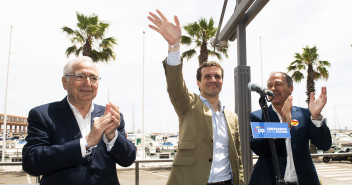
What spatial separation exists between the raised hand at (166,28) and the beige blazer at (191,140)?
217mm

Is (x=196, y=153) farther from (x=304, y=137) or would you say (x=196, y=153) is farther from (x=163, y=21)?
(x=163, y=21)

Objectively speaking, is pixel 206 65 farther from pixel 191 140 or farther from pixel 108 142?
pixel 108 142

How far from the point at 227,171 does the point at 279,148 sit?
51cm

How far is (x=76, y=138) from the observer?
1.85 m

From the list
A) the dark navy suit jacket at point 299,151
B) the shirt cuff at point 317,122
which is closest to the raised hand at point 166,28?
the dark navy suit jacket at point 299,151

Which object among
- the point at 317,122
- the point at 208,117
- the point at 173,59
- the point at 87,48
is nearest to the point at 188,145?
the point at 208,117

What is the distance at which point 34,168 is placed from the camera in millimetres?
1643

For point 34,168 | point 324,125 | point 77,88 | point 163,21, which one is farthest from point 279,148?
point 34,168

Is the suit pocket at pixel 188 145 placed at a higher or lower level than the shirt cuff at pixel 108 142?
lower

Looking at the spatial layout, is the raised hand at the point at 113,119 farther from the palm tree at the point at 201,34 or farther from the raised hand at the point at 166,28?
the palm tree at the point at 201,34

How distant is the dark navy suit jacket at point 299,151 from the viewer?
2268 mm

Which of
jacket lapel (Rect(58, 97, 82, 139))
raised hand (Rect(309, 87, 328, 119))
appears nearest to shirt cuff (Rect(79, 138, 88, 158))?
jacket lapel (Rect(58, 97, 82, 139))

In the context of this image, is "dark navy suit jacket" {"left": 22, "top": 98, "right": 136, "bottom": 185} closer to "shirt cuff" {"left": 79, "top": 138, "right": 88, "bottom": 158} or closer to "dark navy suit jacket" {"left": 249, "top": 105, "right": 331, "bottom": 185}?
"shirt cuff" {"left": 79, "top": 138, "right": 88, "bottom": 158}

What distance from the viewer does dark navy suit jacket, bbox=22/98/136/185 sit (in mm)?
1647
